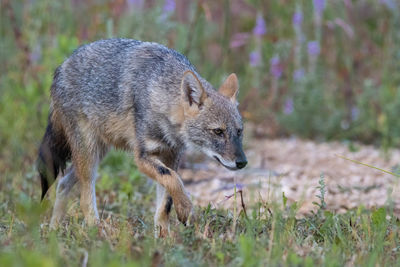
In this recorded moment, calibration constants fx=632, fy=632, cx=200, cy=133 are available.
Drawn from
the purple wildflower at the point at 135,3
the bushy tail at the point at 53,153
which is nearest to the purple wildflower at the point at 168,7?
the purple wildflower at the point at 135,3

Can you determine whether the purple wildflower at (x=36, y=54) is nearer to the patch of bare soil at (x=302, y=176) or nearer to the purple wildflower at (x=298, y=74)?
the patch of bare soil at (x=302, y=176)

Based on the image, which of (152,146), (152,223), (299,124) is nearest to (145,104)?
(152,146)

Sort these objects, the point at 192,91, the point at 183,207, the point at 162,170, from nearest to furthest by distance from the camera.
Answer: the point at 183,207
the point at 162,170
the point at 192,91

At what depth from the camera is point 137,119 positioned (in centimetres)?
515

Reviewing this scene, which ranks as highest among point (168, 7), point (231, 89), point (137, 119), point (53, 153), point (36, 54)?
point (168, 7)

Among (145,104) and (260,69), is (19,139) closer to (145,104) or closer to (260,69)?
(145,104)

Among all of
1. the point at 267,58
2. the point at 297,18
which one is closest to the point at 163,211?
the point at 297,18

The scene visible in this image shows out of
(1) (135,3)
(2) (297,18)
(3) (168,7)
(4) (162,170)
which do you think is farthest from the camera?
(2) (297,18)

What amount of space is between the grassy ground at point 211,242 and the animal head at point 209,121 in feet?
1.69

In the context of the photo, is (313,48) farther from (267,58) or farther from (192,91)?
(192,91)

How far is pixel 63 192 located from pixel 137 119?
3.63ft

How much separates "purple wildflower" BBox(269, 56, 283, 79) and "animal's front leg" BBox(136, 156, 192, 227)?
481 cm

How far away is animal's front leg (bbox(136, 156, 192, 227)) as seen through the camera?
456cm

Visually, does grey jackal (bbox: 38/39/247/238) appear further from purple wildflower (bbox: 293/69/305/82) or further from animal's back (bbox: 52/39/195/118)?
purple wildflower (bbox: 293/69/305/82)
